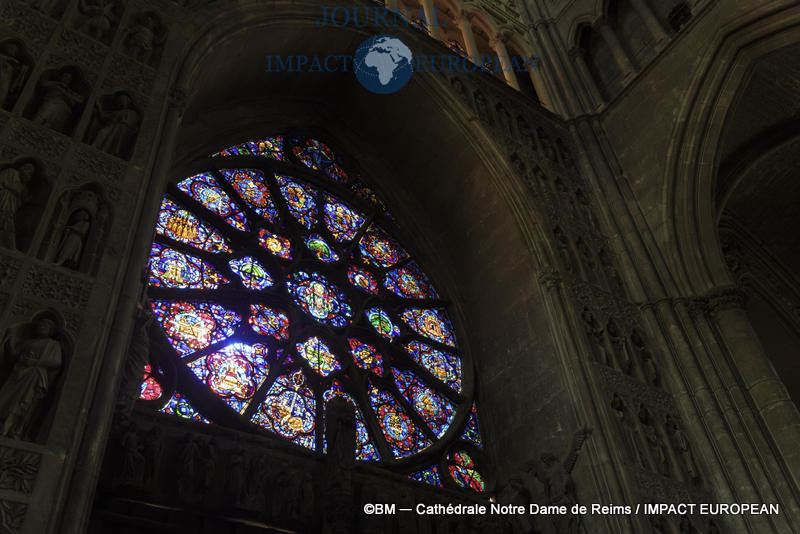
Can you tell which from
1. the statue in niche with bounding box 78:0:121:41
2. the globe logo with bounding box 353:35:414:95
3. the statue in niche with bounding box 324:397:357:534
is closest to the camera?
the statue in niche with bounding box 324:397:357:534

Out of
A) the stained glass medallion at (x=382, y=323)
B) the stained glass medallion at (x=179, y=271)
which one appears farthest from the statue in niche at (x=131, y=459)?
the stained glass medallion at (x=382, y=323)

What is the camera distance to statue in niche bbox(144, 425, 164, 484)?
488cm

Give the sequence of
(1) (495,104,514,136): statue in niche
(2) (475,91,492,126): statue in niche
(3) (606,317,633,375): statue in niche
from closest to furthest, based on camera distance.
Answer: (3) (606,317,633,375): statue in niche
(2) (475,91,492,126): statue in niche
(1) (495,104,514,136): statue in niche

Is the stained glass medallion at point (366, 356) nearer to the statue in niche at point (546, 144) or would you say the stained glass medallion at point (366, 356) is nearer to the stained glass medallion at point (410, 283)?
the stained glass medallion at point (410, 283)

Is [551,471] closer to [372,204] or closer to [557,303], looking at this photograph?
[557,303]

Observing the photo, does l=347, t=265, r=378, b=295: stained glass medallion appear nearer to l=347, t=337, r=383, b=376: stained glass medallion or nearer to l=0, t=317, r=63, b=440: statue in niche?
l=347, t=337, r=383, b=376: stained glass medallion

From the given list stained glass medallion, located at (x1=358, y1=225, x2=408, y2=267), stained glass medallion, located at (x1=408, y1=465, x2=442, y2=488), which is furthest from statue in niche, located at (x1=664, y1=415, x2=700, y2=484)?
stained glass medallion, located at (x1=358, y1=225, x2=408, y2=267)

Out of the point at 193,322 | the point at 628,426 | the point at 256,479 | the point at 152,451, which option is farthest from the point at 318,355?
the point at 628,426

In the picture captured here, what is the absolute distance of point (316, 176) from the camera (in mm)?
9172

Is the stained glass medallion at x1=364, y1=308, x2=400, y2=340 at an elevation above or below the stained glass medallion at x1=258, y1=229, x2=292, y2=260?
below

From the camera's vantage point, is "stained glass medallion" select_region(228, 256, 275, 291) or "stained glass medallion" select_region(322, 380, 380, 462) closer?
"stained glass medallion" select_region(322, 380, 380, 462)

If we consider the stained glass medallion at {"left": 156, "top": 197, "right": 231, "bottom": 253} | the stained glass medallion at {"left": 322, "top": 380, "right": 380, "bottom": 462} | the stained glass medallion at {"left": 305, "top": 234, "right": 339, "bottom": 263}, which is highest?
the stained glass medallion at {"left": 305, "top": 234, "right": 339, "bottom": 263}

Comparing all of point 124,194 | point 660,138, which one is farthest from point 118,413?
point 660,138

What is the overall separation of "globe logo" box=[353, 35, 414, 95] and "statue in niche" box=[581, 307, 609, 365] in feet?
12.3
